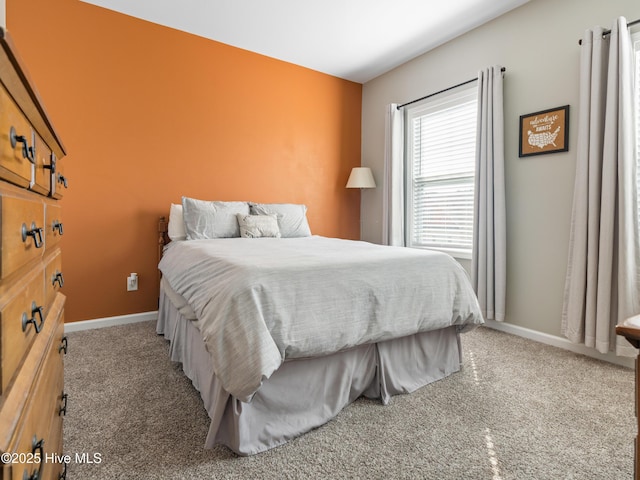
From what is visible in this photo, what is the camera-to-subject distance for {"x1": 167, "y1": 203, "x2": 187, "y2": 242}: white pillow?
2.92m

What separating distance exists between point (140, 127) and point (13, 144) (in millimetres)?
2854

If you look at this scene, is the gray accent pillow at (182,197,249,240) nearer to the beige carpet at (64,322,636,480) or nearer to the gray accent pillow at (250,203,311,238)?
the gray accent pillow at (250,203,311,238)

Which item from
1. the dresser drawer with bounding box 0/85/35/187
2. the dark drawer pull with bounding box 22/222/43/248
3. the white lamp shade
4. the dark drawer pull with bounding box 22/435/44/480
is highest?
the white lamp shade

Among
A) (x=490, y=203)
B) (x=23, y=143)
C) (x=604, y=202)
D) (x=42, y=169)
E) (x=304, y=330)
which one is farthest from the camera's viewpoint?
(x=490, y=203)

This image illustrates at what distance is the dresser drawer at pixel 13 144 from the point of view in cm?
49

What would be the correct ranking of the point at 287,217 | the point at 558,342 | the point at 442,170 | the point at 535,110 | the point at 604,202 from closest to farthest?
the point at 604,202
the point at 558,342
the point at 535,110
the point at 287,217
the point at 442,170

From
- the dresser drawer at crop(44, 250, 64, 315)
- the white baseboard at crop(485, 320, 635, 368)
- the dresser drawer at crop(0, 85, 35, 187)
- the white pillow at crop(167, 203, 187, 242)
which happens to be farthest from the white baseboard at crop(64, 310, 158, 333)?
the white baseboard at crop(485, 320, 635, 368)

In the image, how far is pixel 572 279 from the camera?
Result: 238 centimetres

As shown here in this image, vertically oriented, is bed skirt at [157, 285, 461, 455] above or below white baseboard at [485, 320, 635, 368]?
above

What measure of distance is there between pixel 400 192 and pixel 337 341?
103 inches

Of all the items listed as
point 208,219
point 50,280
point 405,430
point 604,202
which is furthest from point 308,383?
point 604,202

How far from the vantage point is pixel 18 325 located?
52 cm

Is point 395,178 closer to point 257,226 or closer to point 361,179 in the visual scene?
point 361,179

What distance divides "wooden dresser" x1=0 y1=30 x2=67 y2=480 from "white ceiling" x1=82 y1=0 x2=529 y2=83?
8.75 feet
